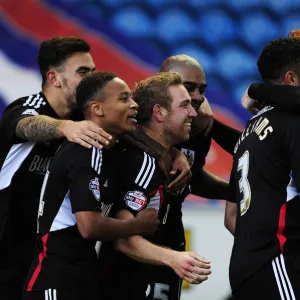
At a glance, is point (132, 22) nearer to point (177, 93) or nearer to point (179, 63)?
point (179, 63)

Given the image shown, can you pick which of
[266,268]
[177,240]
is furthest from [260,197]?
[177,240]

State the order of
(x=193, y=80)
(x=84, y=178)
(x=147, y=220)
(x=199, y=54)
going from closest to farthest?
(x=84, y=178), (x=147, y=220), (x=193, y=80), (x=199, y=54)

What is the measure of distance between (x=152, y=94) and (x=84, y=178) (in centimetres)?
70

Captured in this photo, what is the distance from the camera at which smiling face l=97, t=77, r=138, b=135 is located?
371 cm

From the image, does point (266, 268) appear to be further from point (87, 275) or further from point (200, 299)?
point (200, 299)

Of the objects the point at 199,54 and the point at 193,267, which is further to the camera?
the point at 199,54

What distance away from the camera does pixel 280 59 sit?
3.45 metres

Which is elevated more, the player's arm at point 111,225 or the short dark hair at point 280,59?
the short dark hair at point 280,59

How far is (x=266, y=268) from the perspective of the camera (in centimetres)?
326

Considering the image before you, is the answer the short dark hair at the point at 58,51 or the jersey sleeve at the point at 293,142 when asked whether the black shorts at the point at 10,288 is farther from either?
the jersey sleeve at the point at 293,142

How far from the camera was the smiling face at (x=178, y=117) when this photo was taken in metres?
3.91

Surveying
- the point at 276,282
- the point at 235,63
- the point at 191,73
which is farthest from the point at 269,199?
the point at 235,63

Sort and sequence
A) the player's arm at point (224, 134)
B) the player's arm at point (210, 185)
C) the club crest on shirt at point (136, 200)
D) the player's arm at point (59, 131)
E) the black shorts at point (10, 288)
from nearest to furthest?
the player's arm at point (59, 131)
the club crest on shirt at point (136, 200)
the black shorts at point (10, 288)
the player's arm at point (224, 134)
the player's arm at point (210, 185)

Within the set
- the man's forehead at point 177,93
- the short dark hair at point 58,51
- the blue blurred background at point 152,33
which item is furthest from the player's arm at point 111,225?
the blue blurred background at point 152,33
